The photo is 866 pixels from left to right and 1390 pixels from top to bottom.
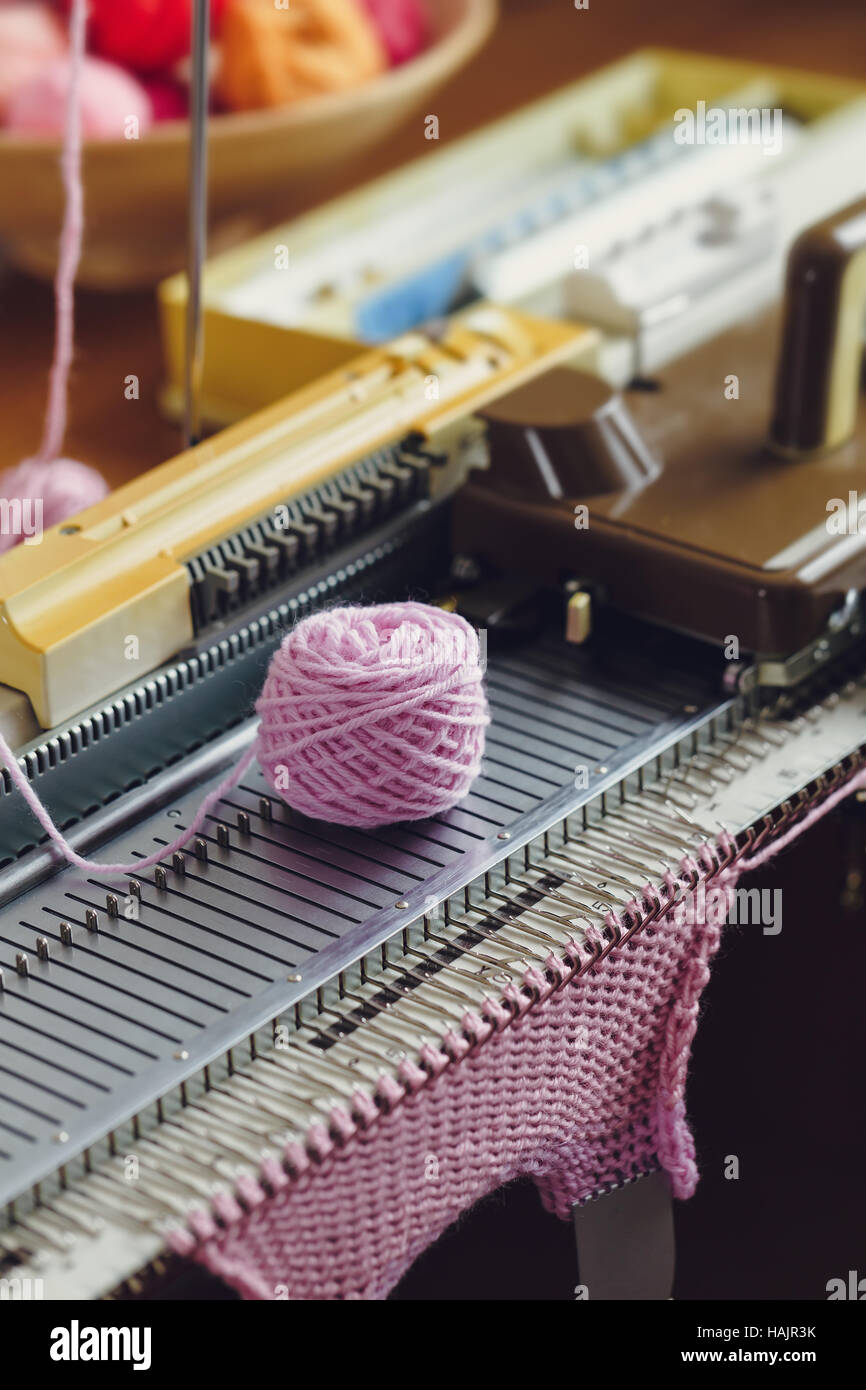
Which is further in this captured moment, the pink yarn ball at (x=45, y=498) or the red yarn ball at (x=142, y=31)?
the red yarn ball at (x=142, y=31)

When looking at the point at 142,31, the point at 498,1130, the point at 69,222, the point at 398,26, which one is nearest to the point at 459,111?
the point at 398,26

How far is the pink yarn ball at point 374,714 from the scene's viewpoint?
80cm

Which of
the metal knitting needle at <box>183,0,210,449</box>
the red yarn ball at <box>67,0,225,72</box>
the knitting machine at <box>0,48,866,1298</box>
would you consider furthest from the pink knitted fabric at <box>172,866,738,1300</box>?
the red yarn ball at <box>67,0,225,72</box>

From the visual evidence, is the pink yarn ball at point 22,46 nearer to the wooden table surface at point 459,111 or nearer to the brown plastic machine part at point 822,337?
the wooden table surface at point 459,111

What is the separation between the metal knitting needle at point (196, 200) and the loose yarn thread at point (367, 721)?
0.80ft

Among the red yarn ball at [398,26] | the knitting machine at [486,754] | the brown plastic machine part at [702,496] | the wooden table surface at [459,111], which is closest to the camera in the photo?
the knitting machine at [486,754]

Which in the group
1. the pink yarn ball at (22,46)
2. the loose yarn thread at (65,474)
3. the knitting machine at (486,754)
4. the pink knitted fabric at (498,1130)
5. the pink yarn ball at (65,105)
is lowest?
the pink knitted fabric at (498,1130)

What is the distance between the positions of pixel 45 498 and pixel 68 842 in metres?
0.21

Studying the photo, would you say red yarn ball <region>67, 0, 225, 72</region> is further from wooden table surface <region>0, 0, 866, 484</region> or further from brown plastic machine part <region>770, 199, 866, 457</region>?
brown plastic machine part <region>770, 199, 866, 457</region>

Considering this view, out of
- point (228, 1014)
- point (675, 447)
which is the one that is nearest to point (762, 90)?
point (675, 447)

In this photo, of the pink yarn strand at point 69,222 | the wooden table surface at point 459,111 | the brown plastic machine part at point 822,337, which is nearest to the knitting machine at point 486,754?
the brown plastic machine part at point 822,337

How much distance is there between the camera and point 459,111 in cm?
170
